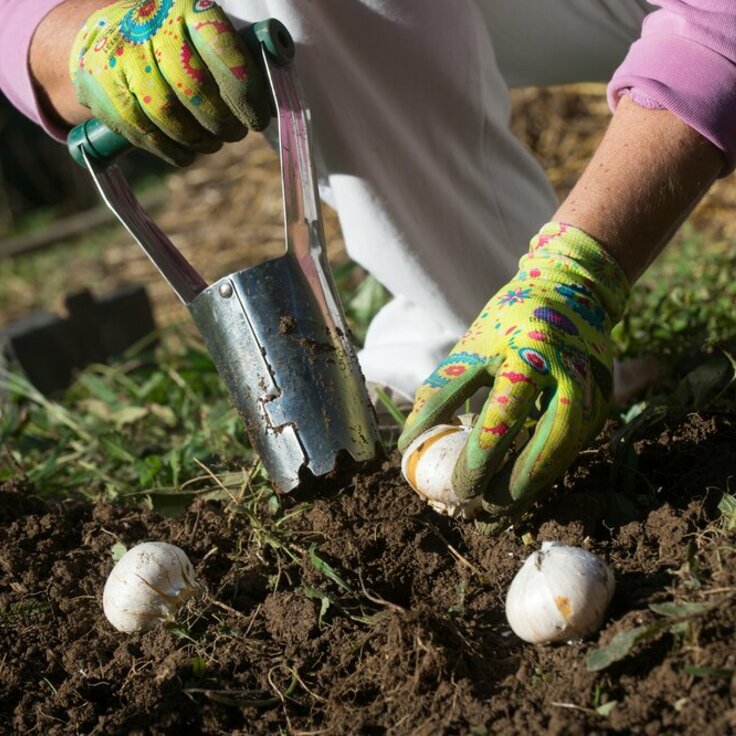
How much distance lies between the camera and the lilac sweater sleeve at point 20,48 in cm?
188

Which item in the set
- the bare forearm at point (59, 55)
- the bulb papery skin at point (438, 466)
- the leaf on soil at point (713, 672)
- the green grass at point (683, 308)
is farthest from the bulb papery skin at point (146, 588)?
the green grass at point (683, 308)

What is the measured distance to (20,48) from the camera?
1883mm

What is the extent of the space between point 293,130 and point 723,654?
91 cm

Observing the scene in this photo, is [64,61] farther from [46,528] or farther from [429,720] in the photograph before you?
[429,720]

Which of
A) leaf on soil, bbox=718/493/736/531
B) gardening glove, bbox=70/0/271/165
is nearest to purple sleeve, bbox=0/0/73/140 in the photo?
gardening glove, bbox=70/0/271/165

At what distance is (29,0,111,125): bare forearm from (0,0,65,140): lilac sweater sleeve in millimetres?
16

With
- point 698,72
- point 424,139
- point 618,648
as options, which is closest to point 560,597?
point 618,648

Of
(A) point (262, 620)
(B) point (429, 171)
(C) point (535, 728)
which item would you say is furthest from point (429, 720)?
(B) point (429, 171)

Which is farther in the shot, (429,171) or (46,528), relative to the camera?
(429,171)

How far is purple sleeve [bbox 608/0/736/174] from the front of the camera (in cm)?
139

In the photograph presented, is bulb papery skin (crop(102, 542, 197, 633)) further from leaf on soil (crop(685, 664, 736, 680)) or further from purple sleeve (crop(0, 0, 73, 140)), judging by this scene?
purple sleeve (crop(0, 0, 73, 140))

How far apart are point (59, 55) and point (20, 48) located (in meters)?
0.12

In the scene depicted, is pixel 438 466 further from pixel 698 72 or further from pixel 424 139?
pixel 424 139

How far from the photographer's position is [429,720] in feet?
3.76
